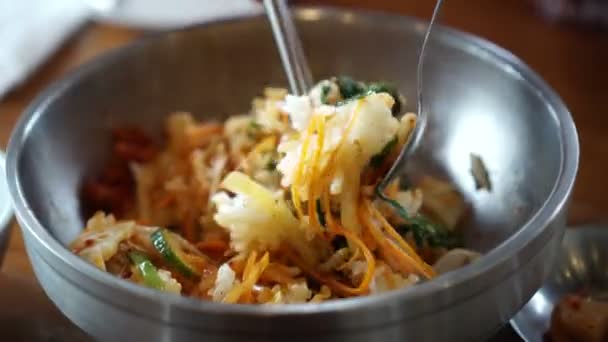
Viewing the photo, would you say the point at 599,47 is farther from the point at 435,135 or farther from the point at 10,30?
the point at 10,30

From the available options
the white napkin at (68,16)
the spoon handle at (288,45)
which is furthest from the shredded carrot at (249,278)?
the white napkin at (68,16)

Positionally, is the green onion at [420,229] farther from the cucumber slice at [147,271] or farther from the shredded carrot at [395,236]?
the cucumber slice at [147,271]

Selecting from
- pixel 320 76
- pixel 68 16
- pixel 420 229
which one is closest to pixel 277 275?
pixel 420 229

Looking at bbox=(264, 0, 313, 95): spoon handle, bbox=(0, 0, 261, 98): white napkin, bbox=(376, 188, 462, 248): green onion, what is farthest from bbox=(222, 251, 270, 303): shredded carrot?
bbox=(0, 0, 261, 98): white napkin

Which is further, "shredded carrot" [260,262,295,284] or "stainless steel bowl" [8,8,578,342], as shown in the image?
"shredded carrot" [260,262,295,284]

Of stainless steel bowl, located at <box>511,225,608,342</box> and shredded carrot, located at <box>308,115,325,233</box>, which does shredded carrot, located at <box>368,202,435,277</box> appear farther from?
stainless steel bowl, located at <box>511,225,608,342</box>

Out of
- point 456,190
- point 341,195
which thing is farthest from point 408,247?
point 456,190

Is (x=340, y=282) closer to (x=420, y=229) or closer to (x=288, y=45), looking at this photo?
(x=420, y=229)
